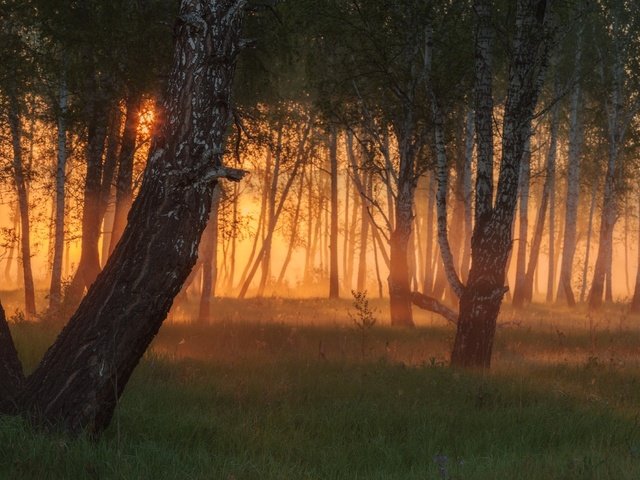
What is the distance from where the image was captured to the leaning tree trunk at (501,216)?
10.6 metres

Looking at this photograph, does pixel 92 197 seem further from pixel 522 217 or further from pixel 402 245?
pixel 522 217

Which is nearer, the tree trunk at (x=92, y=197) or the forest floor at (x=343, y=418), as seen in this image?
the forest floor at (x=343, y=418)

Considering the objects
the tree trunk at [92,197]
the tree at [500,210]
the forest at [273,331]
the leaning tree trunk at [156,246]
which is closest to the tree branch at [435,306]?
the forest at [273,331]

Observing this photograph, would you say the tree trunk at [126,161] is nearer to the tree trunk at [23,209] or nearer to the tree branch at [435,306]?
the tree trunk at [23,209]

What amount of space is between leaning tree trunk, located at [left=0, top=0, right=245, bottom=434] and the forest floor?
366 mm

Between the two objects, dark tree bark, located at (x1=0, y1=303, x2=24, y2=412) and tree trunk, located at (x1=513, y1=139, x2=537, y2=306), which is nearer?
dark tree bark, located at (x1=0, y1=303, x2=24, y2=412)

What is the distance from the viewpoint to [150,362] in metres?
10.1

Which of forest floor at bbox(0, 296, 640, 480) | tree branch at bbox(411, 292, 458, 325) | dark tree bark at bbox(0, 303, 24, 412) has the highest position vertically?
tree branch at bbox(411, 292, 458, 325)

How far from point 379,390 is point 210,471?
392cm

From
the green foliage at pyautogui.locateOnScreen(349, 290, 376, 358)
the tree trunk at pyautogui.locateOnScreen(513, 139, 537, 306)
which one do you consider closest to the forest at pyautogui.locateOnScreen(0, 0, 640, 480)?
the green foliage at pyautogui.locateOnScreen(349, 290, 376, 358)

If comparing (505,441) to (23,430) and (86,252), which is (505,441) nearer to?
(23,430)

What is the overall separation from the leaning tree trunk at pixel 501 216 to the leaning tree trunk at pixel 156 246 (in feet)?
18.0

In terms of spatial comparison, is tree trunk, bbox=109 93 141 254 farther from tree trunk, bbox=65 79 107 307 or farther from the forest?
tree trunk, bbox=65 79 107 307

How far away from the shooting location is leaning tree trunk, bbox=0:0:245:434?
573 centimetres
